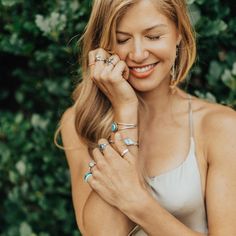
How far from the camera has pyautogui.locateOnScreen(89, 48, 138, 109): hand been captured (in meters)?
2.73

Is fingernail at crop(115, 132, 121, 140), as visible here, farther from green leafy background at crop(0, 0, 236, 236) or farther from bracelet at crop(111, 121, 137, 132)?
green leafy background at crop(0, 0, 236, 236)

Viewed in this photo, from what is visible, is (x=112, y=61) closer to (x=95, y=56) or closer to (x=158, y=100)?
(x=95, y=56)

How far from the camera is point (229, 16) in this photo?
336 centimetres

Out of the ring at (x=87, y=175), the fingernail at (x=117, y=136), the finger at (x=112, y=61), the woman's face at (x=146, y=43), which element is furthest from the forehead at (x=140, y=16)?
the ring at (x=87, y=175)

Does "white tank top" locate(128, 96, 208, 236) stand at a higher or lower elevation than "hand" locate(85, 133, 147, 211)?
lower

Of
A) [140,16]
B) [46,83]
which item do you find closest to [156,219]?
[140,16]

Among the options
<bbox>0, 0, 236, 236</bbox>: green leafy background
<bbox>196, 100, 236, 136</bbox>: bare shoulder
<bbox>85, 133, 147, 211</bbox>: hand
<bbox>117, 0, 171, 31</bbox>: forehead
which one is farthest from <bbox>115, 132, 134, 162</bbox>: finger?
<bbox>0, 0, 236, 236</bbox>: green leafy background

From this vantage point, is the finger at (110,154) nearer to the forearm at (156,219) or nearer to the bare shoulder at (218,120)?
the forearm at (156,219)

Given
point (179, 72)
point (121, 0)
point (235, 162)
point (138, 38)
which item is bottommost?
point (235, 162)

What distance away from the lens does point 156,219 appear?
8.43 ft

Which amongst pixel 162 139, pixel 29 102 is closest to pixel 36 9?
pixel 29 102

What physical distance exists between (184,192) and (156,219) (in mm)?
250

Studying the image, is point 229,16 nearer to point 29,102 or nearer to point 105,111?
point 105,111

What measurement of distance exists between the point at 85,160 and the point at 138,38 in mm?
760
